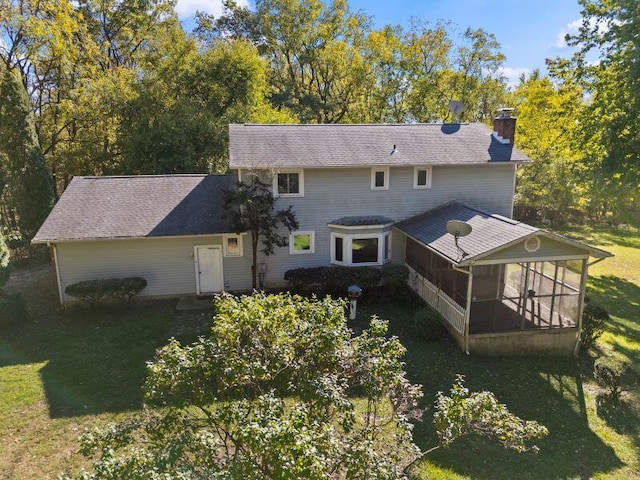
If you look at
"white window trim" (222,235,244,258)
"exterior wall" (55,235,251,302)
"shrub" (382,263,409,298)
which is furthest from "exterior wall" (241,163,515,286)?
"shrub" (382,263,409,298)

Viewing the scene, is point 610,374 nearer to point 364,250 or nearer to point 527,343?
point 527,343

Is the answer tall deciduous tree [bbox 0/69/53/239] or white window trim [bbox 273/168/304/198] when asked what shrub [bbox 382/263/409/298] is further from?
tall deciduous tree [bbox 0/69/53/239]

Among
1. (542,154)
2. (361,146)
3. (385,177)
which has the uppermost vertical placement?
(361,146)

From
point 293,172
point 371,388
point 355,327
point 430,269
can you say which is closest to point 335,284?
point 355,327

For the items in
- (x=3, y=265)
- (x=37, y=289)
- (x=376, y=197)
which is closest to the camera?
(x=3, y=265)

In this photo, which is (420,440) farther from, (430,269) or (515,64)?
(515,64)

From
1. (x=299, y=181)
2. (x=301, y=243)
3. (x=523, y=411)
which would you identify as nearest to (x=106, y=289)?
(x=301, y=243)

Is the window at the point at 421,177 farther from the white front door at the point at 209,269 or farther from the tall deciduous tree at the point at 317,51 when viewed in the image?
the tall deciduous tree at the point at 317,51
